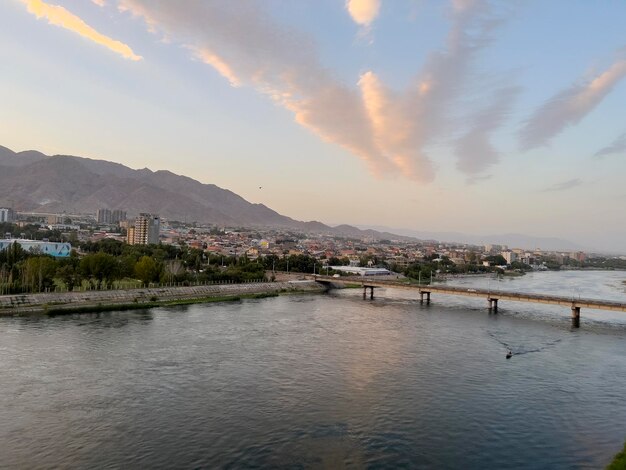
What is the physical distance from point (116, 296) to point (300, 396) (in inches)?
999

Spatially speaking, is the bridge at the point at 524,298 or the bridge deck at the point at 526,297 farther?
the bridge deck at the point at 526,297

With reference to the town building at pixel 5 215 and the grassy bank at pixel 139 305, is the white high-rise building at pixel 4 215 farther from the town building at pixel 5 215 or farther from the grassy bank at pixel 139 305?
the grassy bank at pixel 139 305

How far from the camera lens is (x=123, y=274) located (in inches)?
1743

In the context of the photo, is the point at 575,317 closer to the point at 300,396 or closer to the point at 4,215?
the point at 300,396

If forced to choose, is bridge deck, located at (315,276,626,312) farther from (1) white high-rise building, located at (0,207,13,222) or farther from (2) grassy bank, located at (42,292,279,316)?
(1) white high-rise building, located at (0,207,13,222)

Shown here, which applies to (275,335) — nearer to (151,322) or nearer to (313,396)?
(151,322)

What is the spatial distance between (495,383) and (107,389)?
15.3 m

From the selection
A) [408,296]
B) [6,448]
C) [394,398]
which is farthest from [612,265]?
[6,448]

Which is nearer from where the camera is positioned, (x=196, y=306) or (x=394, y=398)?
(x=394, y=398)

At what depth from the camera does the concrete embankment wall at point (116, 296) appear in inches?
1261

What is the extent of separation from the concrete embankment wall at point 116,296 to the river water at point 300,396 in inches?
132

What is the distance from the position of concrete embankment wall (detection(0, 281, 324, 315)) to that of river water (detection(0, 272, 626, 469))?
11.0ft

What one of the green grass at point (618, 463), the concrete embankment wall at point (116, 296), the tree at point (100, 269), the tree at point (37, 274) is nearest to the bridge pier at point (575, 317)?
the green grass at point (618, 463)

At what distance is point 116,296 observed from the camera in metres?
37.6
